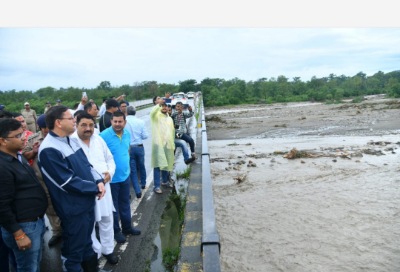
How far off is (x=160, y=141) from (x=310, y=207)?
324 centimetres

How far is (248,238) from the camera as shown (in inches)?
189

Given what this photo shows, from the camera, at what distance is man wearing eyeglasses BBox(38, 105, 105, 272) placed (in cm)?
276

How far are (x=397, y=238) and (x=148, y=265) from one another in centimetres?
379

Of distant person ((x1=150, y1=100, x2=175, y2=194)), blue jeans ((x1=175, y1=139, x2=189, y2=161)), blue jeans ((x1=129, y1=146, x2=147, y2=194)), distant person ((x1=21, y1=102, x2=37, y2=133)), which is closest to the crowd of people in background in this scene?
blue jeans ((x1=129, y1=146, x2=147, y2=194))

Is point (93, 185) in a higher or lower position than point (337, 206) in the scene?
higher

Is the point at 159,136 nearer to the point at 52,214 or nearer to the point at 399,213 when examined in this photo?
the point at 52,214

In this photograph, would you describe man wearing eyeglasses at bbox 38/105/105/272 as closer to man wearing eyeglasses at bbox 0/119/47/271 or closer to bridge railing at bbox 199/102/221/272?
man wearing eyeglasses at bbox 0/119/47/271

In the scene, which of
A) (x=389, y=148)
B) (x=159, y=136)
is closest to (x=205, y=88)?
(x=389, y=148)

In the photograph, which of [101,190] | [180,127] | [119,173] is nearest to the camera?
[101,190]

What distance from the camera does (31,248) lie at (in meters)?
2.73

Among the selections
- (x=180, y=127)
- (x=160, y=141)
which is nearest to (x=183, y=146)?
(x=180, y=127)

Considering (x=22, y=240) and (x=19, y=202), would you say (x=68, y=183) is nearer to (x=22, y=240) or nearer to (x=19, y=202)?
(x=19, y=202)

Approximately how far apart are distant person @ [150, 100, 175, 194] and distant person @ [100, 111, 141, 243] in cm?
158

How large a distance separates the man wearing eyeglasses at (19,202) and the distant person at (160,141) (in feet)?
9.92
